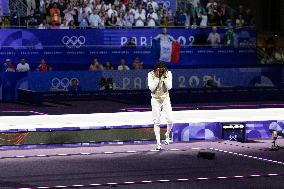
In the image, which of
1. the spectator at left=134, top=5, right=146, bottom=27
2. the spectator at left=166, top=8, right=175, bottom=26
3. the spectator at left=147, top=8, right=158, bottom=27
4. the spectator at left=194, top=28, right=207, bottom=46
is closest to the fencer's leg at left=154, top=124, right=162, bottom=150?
the spectator at left=134, top=5, right=146, bottom=27

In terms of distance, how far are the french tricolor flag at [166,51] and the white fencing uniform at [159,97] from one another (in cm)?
1021

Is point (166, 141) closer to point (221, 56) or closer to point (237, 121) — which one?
point (237, 121)

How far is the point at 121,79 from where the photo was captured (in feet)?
78.7

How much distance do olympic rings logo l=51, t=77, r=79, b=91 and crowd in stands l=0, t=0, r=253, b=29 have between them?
2.26 meters

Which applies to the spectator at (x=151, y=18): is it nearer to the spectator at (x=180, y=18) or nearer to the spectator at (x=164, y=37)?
the spectator at (x=164, y=37)

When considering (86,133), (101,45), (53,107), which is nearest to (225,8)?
(101,45)

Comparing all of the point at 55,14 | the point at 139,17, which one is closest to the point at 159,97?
the point at 55,14

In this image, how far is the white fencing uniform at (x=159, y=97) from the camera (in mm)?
15180

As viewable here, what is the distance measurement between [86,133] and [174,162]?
286cm

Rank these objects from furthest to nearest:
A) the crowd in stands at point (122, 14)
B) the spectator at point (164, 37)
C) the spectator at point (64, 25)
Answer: the spectator at point (164, 37), the crowd in stands at point (122, 14), the spectator at point (64, 25)

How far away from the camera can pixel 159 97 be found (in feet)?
50.4

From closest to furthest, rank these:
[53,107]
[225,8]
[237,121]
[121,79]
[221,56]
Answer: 1. [237,121]
2. [53,107]
3. [121,79]
4. [221,56]
5. [225,8]

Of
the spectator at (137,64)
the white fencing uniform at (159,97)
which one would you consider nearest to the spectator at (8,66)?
the spectator at (137,64)

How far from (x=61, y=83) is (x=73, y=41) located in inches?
84.7
